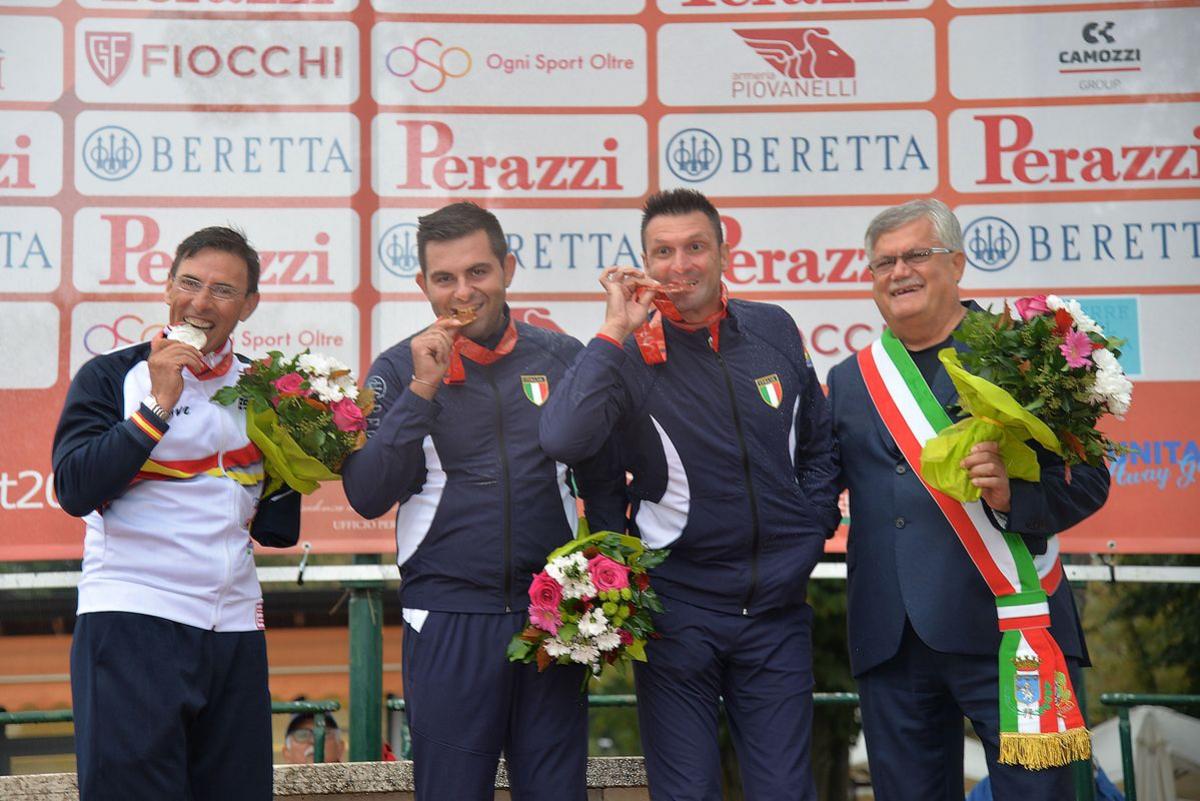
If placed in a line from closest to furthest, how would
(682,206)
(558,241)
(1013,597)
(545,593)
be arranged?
1. (545,593)
2. (1013,597)
3. (682,206)
4. (558,241)

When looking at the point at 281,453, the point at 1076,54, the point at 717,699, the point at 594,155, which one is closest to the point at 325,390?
the point at 281,453

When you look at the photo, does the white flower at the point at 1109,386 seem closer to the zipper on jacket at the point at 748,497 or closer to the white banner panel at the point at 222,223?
the zipper on jacket at the point at 748,497

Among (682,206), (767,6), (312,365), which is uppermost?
(767,6)

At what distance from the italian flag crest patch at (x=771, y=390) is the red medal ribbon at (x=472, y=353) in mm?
765

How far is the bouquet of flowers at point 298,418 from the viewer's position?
3965mm

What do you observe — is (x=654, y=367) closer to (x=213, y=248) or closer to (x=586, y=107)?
(x=213, y=248)

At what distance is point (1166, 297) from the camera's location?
5.94 metres

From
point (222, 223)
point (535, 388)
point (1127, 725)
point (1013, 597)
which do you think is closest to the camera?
point (1013, 597)

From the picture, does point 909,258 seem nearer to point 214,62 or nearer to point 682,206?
point 682,206

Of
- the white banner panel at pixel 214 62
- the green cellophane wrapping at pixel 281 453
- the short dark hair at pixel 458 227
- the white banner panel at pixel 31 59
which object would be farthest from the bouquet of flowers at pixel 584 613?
the white banner panel at pixel 31 59

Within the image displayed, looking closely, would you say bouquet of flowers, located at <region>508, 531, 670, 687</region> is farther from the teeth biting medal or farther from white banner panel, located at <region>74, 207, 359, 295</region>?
white banner panel, located at <region>74, 207, 359, 295</region>

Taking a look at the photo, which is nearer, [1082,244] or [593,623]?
[593,623]

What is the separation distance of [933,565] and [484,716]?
1372 mm

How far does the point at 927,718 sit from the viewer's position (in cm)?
403
